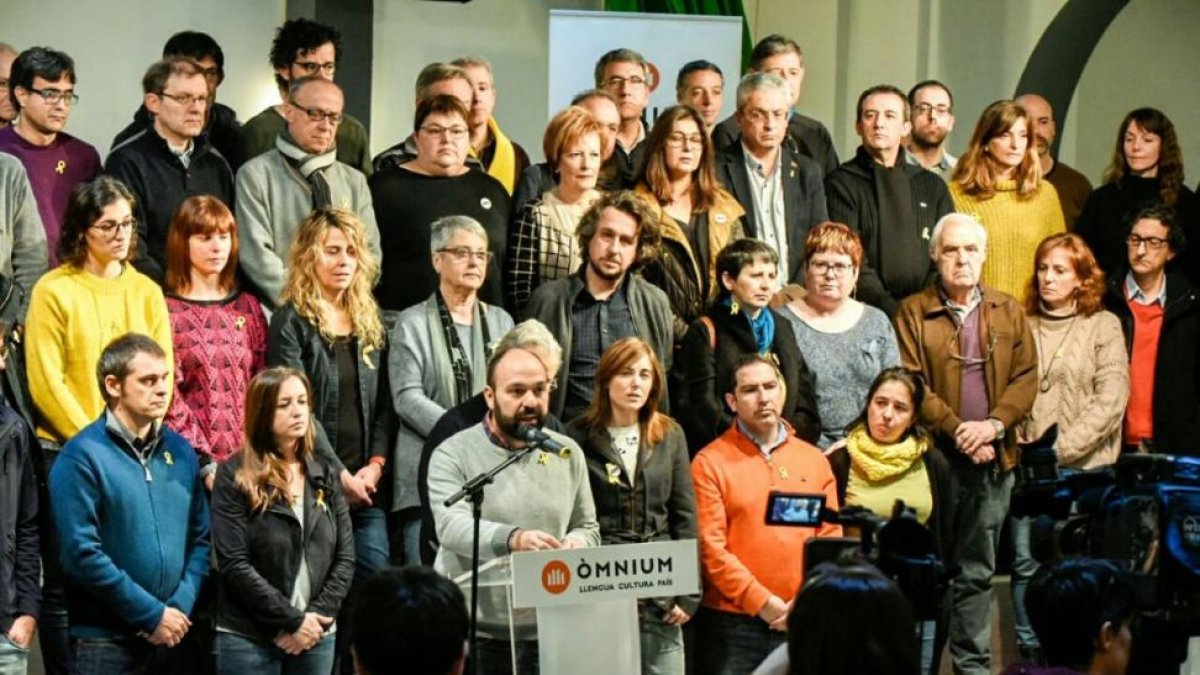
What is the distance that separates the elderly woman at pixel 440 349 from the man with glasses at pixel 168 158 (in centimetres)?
80

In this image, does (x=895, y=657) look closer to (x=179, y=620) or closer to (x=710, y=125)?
(x=179, y=620)

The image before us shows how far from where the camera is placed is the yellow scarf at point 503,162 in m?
7.00

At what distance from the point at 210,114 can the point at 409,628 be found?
4.08 m

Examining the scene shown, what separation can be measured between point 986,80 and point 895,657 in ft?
23.3

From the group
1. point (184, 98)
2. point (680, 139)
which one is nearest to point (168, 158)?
point (184, 98)

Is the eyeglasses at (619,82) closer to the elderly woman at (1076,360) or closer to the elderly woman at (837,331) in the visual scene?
the elderly woman at (837,331)

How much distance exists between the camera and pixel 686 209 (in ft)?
21.6

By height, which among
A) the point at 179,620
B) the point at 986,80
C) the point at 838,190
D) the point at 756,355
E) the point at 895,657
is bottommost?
the point at 179,620

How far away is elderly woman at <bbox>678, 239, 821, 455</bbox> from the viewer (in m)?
6.13

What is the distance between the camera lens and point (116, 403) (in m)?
5.31

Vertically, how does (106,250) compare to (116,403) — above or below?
above

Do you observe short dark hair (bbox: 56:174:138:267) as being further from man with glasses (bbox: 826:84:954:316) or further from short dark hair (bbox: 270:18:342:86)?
man with glasses (bbox: 826:84:954:316)

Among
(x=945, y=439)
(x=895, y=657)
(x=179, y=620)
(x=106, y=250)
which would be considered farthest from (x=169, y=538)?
(x=895, y=657)

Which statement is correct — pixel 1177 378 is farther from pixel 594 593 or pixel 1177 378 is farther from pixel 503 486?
pixel 594 593
